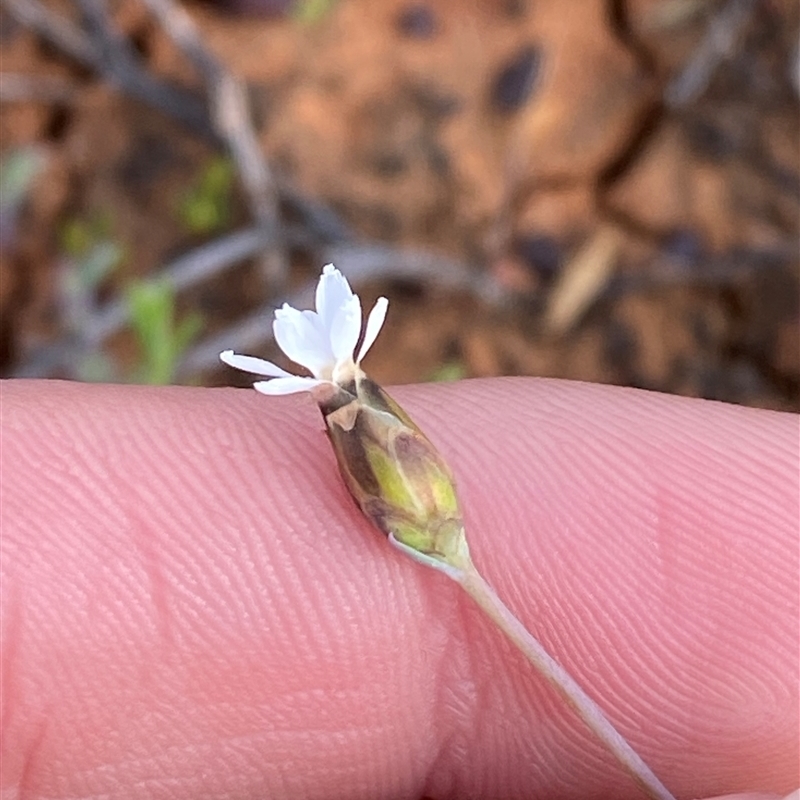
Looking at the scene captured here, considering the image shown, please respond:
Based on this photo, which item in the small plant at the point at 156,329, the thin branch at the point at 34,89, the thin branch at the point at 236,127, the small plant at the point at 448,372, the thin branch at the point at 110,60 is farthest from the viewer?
the thin branch at the point at 34,89

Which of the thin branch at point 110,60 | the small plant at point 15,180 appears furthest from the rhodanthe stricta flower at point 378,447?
the thin branch at point 110,60

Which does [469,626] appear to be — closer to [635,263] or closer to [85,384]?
[85,384]

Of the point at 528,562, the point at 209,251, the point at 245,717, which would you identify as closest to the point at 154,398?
the point at 245,717

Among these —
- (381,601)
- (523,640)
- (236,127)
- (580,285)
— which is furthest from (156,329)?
(523,640)

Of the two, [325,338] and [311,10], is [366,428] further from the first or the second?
[311,10]

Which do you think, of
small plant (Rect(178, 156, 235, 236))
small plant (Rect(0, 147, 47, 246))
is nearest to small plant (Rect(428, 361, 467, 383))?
small plant (Rect(178, 156, 235, 236))

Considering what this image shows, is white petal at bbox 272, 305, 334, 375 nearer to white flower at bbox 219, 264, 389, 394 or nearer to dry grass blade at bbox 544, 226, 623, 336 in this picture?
white flower at bbox 219, 264, 389, 394

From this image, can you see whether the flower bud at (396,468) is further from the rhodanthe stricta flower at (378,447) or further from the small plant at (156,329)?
the small plant at (156,329)
